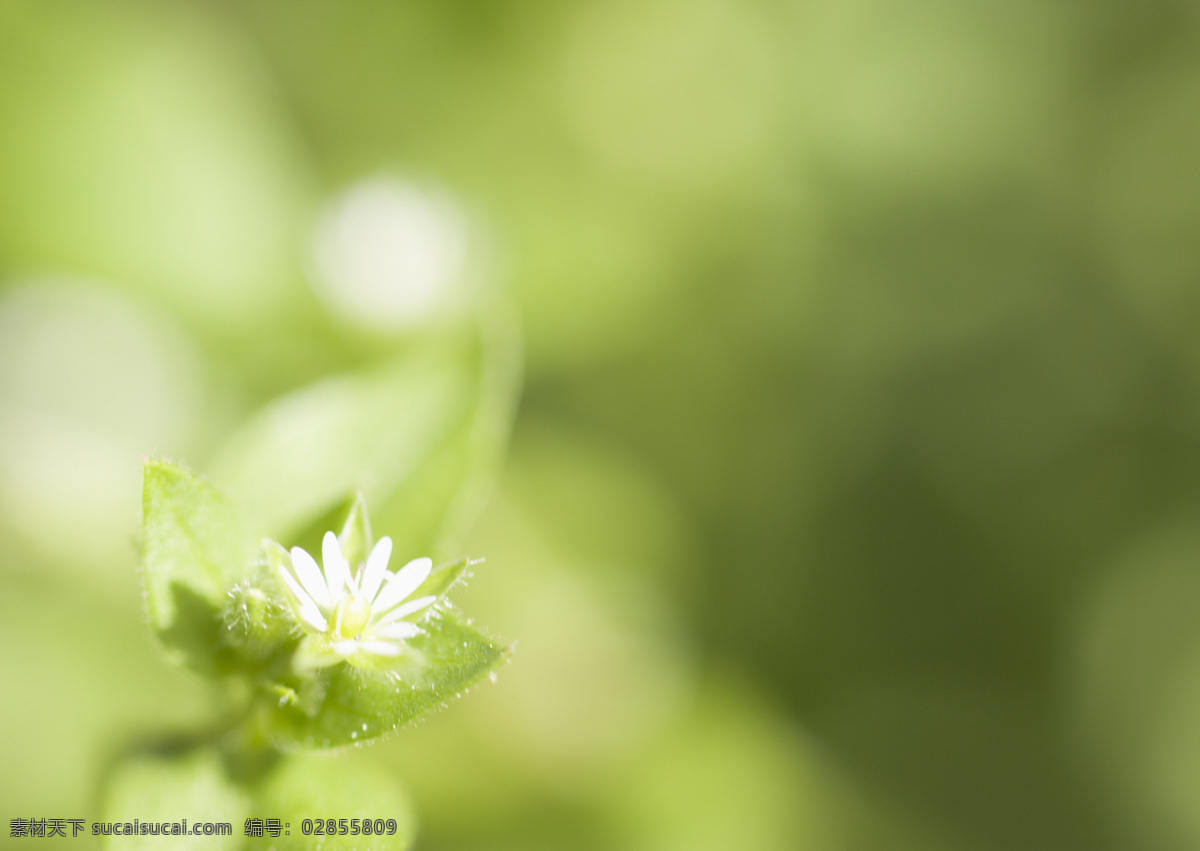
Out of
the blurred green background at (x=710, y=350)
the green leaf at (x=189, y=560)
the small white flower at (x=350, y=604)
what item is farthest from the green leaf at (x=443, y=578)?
the blurred green background at (x=710, y=350)

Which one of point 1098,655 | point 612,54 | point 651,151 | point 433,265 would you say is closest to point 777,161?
point 651,151

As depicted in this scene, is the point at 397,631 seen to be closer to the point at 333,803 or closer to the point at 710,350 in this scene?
the point at 333,803

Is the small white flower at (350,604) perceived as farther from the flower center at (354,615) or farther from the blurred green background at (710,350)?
the blurred green background at (710,350)

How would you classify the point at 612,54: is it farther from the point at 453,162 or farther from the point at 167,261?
the point at 167,261

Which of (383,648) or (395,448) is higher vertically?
(395,448)

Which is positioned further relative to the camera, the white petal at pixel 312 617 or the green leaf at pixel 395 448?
the green leaf at pixel 395 448

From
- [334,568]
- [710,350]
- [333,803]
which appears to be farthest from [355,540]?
[710,350]
